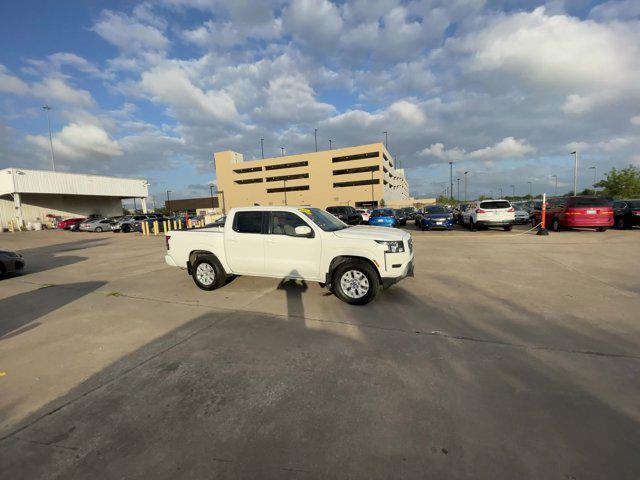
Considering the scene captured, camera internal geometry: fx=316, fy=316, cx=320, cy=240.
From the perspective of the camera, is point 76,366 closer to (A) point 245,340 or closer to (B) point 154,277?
(A) point 245,340

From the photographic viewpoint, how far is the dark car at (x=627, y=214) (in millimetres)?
16000

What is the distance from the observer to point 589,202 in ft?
48.0

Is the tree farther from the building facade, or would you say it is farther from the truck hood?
the truck hood

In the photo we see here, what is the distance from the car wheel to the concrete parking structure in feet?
0.70

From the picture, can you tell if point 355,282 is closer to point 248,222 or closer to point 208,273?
point 248,222

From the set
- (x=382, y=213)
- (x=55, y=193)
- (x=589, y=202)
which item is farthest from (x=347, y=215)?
(x=55, y=193)

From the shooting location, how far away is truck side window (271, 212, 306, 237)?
20.0 feet

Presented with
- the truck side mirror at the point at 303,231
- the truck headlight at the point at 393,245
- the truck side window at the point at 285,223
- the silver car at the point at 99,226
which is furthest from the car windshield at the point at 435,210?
the silver car at the point at 99,226

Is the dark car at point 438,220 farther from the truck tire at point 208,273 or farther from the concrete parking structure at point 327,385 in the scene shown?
the truck tire at point 208,273

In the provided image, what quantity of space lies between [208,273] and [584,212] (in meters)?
16.6

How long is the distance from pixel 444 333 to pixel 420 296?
173cm

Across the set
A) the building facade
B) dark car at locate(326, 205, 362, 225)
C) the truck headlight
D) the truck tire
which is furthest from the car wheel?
the building facade

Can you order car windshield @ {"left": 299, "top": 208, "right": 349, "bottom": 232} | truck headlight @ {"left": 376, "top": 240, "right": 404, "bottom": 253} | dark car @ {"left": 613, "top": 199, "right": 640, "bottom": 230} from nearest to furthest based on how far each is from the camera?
truck headlight @ {"left": 376, "top": 240, "right": 404, "bottom": 253} → car windshield @ {"left": 299, "top": 208, "right": 349, "bottom": 232} → dark car @ {"left": 613, "top": 199, "right": 640, "bottom": 230}

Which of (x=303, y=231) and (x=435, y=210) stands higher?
(x=435, y=210)
